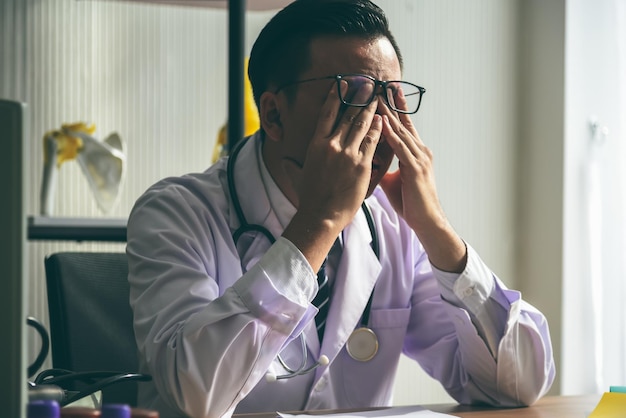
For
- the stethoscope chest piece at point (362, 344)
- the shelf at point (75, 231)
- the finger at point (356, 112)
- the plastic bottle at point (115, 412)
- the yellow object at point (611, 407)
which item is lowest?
the yellow object at point (611, 407)

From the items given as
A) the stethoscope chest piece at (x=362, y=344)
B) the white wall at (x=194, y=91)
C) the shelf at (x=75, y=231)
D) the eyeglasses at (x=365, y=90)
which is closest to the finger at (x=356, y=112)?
the eyeglasses at (x=365, y=90)

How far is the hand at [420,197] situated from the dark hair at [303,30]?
130 millimetres

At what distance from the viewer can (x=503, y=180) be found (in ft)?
11.4

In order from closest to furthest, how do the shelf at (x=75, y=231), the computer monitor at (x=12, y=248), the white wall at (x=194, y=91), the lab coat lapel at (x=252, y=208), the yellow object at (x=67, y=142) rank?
1. the computer monitor at (x=12, y=248)
2. the lab coat lapel at (x=252, y=208)
3. the shelf at (x=75, y=231)
4. the yellow object at (x=67, y=142)
5. the white wall at (x=194, y=91)

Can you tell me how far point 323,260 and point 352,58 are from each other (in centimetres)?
35

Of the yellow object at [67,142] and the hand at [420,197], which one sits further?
the yellow object at [67,142]

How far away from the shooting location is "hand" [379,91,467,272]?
4.23ft

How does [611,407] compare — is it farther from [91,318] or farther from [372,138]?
[91,318]

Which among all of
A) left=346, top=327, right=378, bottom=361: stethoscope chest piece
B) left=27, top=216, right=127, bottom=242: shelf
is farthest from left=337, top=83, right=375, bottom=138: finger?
left=27, top=216, right=127, bottom=242: shelf

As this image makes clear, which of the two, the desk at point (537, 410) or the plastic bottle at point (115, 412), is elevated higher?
the plastic bottle at point (115, 412)

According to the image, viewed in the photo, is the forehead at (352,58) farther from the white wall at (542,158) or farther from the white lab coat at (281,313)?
the white wall at (542,158)

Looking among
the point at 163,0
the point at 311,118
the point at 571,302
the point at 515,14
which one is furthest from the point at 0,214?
the point at 515,14

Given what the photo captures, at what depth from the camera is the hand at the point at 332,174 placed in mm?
1131

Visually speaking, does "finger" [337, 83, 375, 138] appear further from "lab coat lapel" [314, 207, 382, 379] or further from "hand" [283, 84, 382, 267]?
"lab coat lapel" [314, 207, 382, 379]
